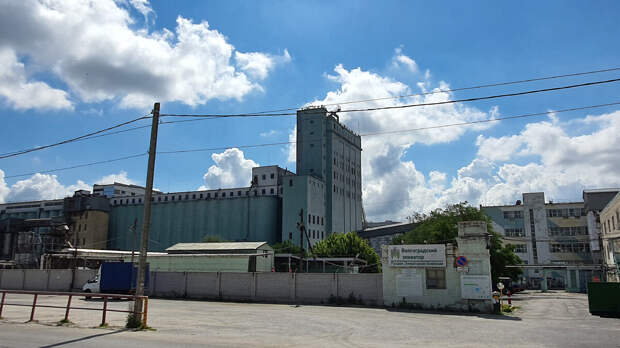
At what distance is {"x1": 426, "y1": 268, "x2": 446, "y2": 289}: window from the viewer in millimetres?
26297

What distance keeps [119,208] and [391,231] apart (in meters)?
74.4

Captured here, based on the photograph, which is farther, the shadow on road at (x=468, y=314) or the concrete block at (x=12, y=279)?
the concrete block at (x=12, y=279)

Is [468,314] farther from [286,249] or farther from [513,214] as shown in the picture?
[513,214]

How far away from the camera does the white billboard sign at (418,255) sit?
26.4 m

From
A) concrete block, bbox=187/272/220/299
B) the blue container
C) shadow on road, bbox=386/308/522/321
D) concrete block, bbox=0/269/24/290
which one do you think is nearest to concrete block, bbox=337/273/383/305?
shadow on road, bbox=386/308/522/321

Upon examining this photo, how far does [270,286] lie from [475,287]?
49.5ft

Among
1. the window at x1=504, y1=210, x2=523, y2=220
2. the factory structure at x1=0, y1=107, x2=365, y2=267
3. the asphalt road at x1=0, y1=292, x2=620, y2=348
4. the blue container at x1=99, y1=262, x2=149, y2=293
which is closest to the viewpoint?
the asphalt road at x1=0, y1=292, x2=620, y2=348

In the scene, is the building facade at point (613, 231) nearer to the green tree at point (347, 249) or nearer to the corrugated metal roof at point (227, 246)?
the green tree at point (347, 249)

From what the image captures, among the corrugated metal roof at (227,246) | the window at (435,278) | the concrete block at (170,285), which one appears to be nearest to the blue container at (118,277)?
the concrete block at (170,285)

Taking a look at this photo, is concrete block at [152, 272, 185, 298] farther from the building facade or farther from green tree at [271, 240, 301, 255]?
green tree at [271, 240, 301, 255]

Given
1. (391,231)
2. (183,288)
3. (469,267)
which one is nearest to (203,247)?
(183,288)

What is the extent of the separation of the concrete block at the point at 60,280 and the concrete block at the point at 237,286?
17.9m

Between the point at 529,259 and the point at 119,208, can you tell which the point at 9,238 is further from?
the point at 529,259

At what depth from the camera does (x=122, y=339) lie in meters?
13.9
